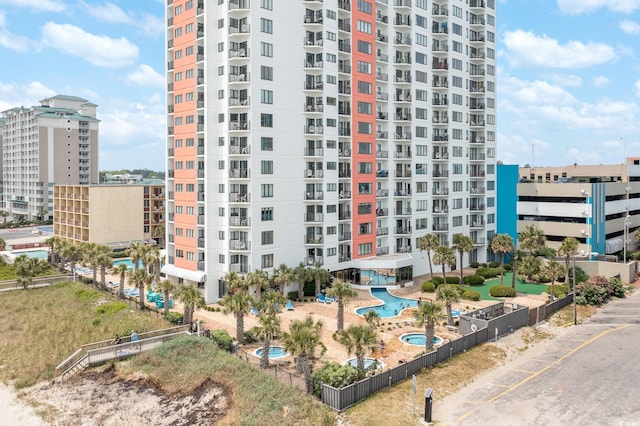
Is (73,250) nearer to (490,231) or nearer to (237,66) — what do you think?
(237,66)

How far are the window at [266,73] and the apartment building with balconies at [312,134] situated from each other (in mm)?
169

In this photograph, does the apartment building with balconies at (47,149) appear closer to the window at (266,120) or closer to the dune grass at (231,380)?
the window at (266,120)

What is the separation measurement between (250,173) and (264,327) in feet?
88.8

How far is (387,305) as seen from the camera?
66.6 m

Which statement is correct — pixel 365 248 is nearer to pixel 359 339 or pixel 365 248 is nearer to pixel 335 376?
pixel 359 339

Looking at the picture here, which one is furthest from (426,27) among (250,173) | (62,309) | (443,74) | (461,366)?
(62,309)

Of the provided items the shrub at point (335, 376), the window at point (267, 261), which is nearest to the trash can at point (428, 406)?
the shrub at point (335, 376)

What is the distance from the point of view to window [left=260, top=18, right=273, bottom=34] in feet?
212

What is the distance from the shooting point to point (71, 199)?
4306 inches

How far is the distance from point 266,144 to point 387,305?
81.0ft

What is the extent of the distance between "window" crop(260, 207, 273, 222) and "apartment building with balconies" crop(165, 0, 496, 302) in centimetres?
12

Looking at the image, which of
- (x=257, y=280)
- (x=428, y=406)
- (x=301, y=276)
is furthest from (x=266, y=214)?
(x=428, y=406)

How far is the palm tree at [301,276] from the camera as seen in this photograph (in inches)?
2640

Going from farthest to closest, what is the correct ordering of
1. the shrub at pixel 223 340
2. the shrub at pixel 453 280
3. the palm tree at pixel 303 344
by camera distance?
the shrub at pixel 453 280
the shrub at pixel 223 340
the palm tree at pixel 303 344
